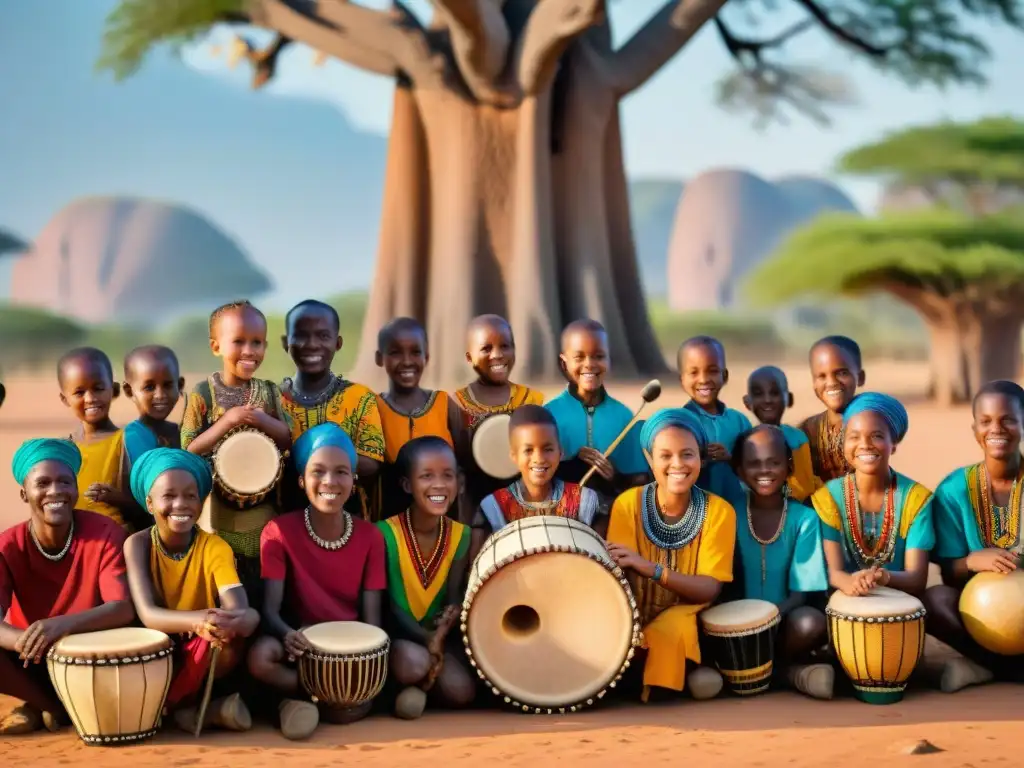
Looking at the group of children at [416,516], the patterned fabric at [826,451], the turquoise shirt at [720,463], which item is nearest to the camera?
the group of children at [416,516]

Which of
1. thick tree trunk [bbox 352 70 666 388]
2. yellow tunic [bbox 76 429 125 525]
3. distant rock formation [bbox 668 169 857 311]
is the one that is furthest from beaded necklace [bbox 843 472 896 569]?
distant rock formation [bbox 668 169 857 311]

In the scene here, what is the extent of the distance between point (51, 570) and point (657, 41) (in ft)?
41.8

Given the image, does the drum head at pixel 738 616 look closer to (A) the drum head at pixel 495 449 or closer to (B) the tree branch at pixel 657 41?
(A) the drum head at pixel 495 449

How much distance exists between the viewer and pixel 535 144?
15.2 metres

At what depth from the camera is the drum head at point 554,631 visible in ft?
14.2

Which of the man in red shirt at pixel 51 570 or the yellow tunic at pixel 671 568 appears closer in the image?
the man in red shirt at pixel 51 570

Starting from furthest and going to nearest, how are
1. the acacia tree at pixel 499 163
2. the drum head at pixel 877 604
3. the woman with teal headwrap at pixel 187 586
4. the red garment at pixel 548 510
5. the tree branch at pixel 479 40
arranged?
the acacia tree at pixel 499 163
the tree branch at pixel 479 40
the red garment at pixel 548 510
the drum head at pixel 877 604
the woman with teal headwrap at pixel 187 586

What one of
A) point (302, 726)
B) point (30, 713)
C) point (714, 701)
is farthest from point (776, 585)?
point (30, 713)

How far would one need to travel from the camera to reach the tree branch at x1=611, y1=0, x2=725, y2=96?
1530 cm

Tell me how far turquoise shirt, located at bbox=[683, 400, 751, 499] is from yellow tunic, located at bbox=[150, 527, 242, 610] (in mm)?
1960

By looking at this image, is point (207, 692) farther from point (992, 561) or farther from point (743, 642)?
point (992, 561)

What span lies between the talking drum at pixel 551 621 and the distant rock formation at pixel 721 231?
4864 cm

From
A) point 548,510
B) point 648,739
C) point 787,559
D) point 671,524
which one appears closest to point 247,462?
point 548,510

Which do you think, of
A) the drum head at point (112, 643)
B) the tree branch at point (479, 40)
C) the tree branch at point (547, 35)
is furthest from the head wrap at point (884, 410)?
the tree branch at point (479, 40)
